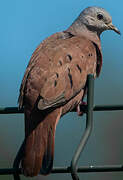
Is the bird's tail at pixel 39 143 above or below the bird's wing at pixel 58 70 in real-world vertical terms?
below

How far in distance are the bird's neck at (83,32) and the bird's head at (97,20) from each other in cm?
4

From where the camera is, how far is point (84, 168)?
439cm

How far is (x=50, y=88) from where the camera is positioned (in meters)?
5.21

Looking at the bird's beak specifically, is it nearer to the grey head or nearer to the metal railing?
the grey head

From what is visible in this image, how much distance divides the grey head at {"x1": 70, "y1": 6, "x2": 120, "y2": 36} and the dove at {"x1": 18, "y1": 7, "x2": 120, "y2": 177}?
2.14 ft

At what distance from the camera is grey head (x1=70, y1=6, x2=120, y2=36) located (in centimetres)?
691

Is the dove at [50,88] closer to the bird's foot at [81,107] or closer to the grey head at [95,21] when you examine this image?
the bird's foot at [81,107]

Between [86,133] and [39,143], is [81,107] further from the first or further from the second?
[86,133]

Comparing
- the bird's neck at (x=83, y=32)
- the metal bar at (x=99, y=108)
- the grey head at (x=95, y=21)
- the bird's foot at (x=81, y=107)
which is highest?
the metal bar at (x=99, y=108)

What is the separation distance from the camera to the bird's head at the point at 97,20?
6.91 metres

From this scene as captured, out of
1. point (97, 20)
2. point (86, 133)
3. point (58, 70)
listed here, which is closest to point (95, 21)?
point (97, 20)

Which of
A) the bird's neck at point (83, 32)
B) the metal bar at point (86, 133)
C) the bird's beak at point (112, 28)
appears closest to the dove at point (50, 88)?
the bird's neck at point (83, 32)

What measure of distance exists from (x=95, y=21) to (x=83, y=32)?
0.22m

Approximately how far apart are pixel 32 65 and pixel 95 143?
388 centimetres
